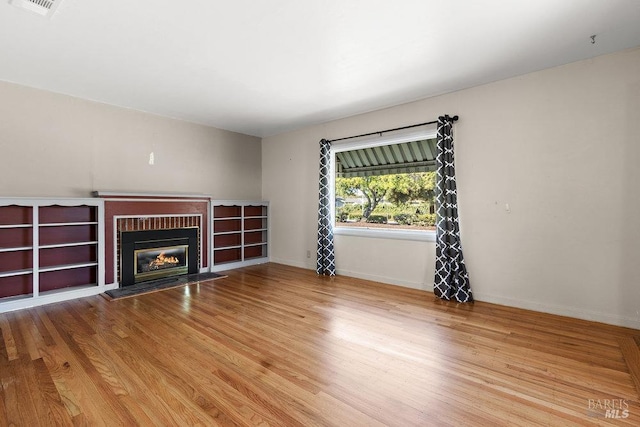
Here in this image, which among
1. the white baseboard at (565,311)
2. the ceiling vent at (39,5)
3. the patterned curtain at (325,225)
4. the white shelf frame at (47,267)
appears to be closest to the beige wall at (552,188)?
the white baseboard at (565,311)

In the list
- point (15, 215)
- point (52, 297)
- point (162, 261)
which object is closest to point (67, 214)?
point (15, 215)

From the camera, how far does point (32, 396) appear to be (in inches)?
75.4

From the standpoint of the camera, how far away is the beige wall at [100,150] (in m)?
3.79

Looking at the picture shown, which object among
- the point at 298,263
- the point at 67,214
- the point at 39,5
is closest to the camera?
the point at 39,5

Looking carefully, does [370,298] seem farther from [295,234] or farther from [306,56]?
[306,56]

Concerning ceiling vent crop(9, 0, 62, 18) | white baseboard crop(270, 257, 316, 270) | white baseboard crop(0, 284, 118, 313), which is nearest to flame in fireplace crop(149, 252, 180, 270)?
white baseboard crop(0, 284, 118, 313)

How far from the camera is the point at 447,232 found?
3.96 m

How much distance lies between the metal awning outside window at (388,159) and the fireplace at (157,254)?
2.98 meters

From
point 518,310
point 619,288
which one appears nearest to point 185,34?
point 518,310

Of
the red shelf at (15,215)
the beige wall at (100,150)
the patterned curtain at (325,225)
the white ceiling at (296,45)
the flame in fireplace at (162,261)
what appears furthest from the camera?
the patterned curtain at (325,225)

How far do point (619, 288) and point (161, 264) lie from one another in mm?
5951

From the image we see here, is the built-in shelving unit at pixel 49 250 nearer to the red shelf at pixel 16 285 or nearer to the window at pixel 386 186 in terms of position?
the red shelf at pixel 16 285

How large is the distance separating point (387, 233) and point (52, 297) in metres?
4.63

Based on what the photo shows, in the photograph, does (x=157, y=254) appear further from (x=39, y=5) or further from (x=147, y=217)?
(x=39, y=5)
